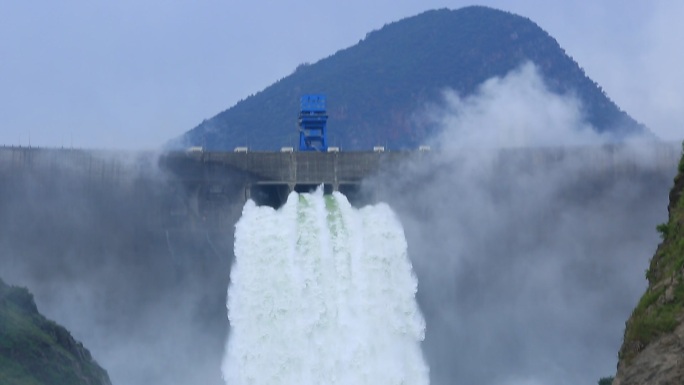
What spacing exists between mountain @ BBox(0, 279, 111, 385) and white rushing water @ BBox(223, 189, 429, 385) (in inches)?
466

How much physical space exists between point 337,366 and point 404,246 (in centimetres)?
1154

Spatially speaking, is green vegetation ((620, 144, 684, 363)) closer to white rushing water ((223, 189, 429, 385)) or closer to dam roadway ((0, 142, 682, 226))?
white rushing water ((223, 189, 429, 385))

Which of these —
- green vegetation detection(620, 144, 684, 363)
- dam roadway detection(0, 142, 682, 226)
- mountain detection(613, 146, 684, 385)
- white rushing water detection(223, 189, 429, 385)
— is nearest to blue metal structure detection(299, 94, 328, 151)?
dam roadway detection(0, 142, 682, 226)

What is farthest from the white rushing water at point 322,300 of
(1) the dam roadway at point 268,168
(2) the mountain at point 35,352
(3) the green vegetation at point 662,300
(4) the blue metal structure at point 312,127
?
(3) the green vegetation at point 662,300

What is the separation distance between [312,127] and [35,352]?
39760 millimetres

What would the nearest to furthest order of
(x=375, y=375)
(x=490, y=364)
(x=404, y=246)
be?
(x=375, y=375)
(x=404, y=246)
(x=490, y=364)

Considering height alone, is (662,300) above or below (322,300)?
below

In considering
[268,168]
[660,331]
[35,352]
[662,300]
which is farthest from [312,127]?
[660,331]

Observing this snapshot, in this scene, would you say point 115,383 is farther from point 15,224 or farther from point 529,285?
point 529,285

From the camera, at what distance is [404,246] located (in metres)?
98.6

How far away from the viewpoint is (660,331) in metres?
38.8

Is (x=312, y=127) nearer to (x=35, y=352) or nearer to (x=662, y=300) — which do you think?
(x=35, y=352)

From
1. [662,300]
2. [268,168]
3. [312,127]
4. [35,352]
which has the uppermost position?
[312,127]

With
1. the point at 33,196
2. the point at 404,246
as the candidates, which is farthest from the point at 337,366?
the point at 33,196
